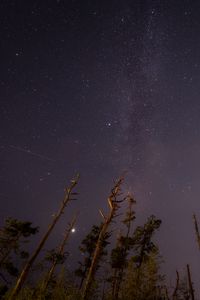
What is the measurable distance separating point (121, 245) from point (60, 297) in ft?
58.6

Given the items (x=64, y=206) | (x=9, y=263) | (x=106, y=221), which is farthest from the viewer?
(x=9, y=263)

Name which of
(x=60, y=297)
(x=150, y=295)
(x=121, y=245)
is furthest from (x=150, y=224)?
(x=60, y=297)

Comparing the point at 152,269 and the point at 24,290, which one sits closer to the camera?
the point at 24,290

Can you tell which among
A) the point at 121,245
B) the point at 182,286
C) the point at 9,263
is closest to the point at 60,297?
the point at 9,263

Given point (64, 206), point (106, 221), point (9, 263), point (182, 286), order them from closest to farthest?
point (106, 221) < point (64, 206) < point (9, 263) < point (182, 286)

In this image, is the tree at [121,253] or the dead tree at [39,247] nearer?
the dead tree at [39,247]

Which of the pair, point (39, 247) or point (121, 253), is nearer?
point (39, 247)

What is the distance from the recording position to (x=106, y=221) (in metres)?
18.0

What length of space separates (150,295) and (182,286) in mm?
17388

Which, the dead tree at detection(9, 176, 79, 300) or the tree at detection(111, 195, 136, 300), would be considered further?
the tree at detection(111, 195, 136, 300)

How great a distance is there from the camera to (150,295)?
2745 centimetres

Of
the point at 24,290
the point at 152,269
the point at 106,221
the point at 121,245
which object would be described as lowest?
the point at 24,290

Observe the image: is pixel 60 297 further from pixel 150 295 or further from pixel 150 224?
pixel 150 224

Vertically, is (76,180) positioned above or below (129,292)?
above
